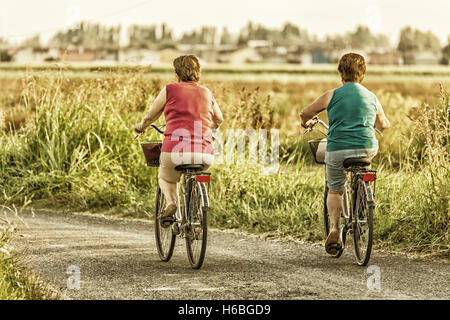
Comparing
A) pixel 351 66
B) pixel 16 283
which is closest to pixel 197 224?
pixel 16 283

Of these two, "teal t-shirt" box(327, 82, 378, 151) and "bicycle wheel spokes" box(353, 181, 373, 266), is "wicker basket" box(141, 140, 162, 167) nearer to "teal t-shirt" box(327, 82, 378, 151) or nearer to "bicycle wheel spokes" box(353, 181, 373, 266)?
"teal t-shirt" box(327, 82, 378, 151)

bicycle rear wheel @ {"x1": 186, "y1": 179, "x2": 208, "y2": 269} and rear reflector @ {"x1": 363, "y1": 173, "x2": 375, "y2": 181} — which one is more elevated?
rear reflector @ {"x1": 363, "y1": 173, "x2": 375, "y2": 181}

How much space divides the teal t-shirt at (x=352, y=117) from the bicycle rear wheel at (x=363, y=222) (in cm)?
36

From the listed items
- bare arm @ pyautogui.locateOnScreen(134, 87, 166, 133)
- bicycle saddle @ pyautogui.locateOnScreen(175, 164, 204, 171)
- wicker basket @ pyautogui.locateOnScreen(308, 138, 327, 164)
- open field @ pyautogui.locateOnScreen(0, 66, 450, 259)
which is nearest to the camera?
bicycle saddle @ pyautogui.locateOnScreen(175, 164, 204, 171)

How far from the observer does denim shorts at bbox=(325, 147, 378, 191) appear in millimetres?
7277

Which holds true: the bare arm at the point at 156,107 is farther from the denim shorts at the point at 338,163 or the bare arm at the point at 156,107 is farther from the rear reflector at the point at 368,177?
the rear reflector at the point at 368,177

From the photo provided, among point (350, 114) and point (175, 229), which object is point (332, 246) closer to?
point (350, 114)

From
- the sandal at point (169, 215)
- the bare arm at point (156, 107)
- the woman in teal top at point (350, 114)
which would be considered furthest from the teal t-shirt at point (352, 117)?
the sandal at point (169, 215)

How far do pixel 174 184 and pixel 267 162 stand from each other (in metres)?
4.75

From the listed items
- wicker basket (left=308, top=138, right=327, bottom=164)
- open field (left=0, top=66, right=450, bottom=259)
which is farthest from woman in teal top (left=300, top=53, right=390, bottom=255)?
open field (left=0, top=66, right=450, bottom=259)

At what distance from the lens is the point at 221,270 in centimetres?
760

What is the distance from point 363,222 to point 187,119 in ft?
5.82
